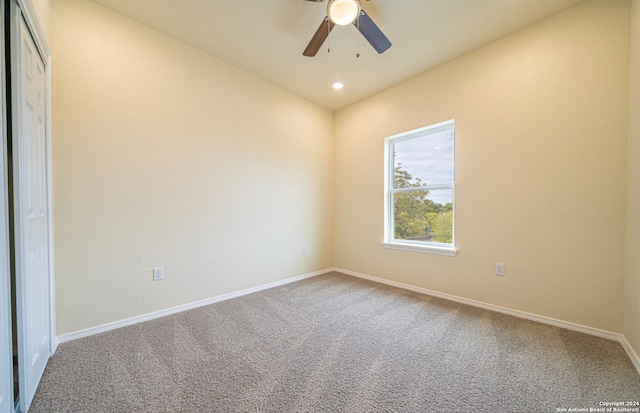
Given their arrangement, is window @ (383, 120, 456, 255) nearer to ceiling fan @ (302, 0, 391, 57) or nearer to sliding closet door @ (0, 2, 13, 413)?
ceiling fan @ (302, 0, 391, 57)

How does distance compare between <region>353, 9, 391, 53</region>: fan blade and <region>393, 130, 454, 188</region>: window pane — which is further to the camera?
<region>393, 130, 454, 188</region>: window pane

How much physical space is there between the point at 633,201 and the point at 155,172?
13.1 feet

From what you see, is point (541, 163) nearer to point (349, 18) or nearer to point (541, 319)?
point (541, 319)

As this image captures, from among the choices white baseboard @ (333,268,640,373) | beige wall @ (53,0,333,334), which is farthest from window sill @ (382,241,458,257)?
beige wall @ (53,0,333,334)

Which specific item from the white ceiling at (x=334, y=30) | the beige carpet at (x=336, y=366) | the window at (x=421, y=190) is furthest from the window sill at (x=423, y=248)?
the white ceiling at (x=334, y=30)

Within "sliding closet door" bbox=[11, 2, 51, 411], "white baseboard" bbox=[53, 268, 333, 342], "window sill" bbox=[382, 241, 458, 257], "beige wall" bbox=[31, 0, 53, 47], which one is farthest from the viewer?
"window sill" bbox=[382, 241, 458, 257]

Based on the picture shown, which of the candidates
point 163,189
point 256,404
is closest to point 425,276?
point 256,404

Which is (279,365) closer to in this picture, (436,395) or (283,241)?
(436,395)

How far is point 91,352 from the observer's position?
1.77m

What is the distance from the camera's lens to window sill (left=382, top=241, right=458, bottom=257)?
281 centimetres

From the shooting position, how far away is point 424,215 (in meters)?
3.21

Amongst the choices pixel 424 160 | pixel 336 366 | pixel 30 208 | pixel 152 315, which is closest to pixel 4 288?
Result: pixel 30 208

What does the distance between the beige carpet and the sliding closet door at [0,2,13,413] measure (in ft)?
1.02

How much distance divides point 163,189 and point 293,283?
2037 millimetres
